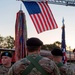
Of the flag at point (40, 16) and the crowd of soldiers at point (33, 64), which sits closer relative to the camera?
the crowd of soldiers at point (33, 64)

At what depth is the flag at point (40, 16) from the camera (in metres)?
10.8

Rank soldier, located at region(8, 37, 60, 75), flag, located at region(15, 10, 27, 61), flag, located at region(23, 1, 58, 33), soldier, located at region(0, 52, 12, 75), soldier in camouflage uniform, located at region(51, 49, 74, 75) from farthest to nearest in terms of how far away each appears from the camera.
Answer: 1. flag, located at region(23, 1, 58, 33)
2. flag, located at region(15, 10, 27, 61)
3. soldier, located at region(0, 52, 12, 75)
4. soldier in camouflage uniform, located at region(51, 49, 74, 75)
5. soldier, located at region(8, 37, 60, 75)

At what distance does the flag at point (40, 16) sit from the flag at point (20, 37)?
1959 mm

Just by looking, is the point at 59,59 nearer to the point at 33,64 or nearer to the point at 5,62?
the point at 5,62

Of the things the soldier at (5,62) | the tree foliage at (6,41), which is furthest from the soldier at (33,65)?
the tree foliage at (6,41)

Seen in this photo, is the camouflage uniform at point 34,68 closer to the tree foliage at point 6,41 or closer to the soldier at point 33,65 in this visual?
the soldier at point 33,65

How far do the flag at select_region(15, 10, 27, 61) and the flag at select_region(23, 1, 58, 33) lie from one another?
6.43ft

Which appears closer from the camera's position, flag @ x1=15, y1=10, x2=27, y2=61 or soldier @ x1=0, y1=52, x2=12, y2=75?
soldier @ x1=0, y1=52, x2=12, y2=75

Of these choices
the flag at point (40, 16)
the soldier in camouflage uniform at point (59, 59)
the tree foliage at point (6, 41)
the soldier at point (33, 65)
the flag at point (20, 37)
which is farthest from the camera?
the tree foliage at point (6, 41)

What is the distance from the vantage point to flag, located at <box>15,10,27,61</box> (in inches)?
325

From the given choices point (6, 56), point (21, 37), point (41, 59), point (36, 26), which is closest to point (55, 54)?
point (6, 56)

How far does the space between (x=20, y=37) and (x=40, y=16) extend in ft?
9.19

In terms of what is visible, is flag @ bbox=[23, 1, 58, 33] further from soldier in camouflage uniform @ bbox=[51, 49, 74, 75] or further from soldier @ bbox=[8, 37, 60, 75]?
soldier @ bbox=[8, 37, 60, 75]

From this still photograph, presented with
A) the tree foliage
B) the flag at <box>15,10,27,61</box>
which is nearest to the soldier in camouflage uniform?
the flag at <box>15,10,27,61</box>
